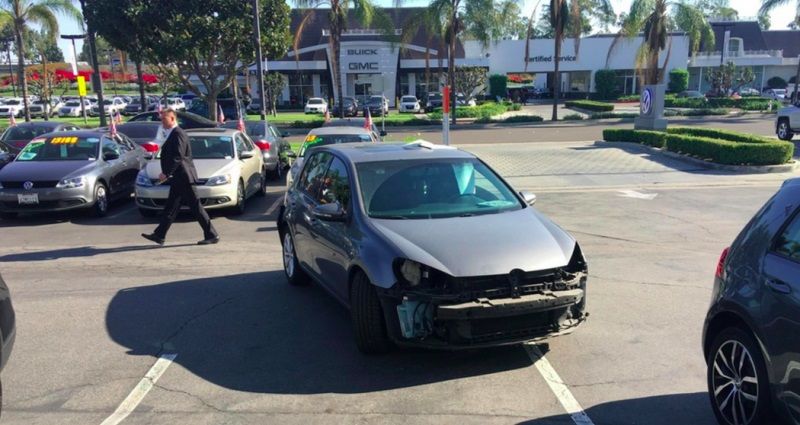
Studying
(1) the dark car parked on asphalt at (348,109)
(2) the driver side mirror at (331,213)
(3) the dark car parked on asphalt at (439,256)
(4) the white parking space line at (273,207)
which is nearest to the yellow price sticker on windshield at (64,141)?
(4) the white parking space line at (273,207)

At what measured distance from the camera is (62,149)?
11812 millimetres

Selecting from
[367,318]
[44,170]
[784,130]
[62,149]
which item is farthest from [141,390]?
[784,130]

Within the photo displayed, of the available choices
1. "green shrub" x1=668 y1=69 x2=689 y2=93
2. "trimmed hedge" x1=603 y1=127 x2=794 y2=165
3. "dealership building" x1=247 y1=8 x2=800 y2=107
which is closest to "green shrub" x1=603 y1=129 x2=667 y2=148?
"trimmed hedge" x1=603 y1=127 x2=794 y2=165

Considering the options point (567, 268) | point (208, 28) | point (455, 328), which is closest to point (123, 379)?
point (455, 328)

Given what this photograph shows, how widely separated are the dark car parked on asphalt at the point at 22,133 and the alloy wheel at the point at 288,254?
11.6 meters

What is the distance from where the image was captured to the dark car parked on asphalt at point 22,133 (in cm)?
1580

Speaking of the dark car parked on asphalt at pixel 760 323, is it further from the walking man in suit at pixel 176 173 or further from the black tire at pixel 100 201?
the black tire at pixel 100 201

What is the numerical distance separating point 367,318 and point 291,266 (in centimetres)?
239

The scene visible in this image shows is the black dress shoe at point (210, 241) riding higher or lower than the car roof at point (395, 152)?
lower

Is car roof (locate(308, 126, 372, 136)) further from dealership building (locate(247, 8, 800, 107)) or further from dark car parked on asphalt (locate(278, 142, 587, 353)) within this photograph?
dealership building (locate(247, 8, 800, 107))

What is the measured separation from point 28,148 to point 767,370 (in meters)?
12.4

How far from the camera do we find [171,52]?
23.5m

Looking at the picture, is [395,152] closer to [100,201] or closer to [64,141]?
[100,201]

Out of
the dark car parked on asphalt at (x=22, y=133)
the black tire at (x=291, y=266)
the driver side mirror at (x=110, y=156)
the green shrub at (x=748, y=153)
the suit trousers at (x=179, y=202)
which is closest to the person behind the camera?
the black tire at (x=291, y=266)
